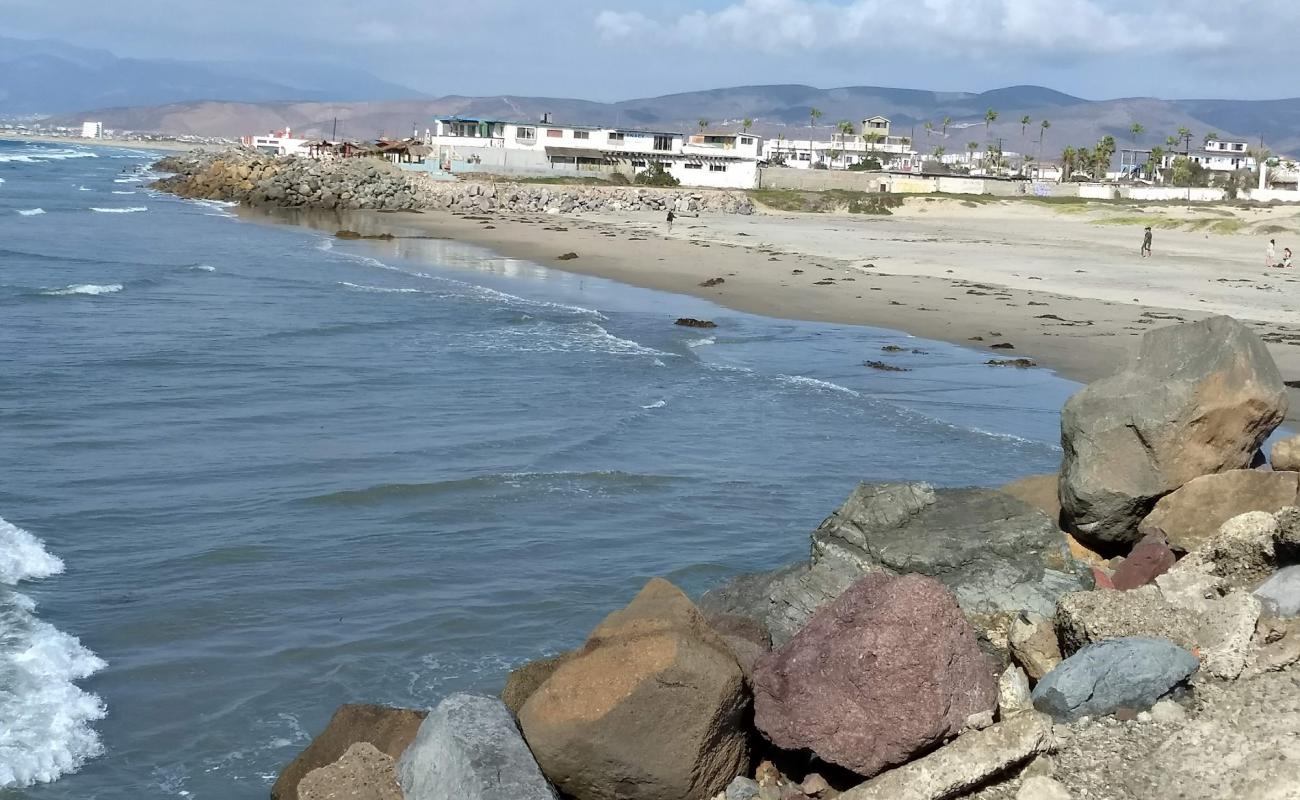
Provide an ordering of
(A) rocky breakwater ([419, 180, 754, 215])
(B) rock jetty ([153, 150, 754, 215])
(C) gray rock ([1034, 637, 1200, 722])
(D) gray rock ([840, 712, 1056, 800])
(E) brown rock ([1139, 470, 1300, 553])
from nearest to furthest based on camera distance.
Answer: (D) gray rock ([840, 712, 1056, 800]) → (C) gray rock ([1034, 637, 1200, 722]) → (E) brown rock ([1139, 470, 1300, 553]) → (B) rock jetty ([153, 150, 754, 215]) → (A) rocky breakwater ([419, 180, 754, 215])

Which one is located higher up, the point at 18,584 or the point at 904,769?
the point at 904,769

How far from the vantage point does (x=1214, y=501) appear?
864cm

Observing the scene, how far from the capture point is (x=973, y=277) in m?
40.2

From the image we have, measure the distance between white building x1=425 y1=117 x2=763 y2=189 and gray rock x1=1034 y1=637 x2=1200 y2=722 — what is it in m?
90.9

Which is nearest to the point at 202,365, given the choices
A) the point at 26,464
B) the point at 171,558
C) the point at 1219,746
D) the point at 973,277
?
the point at 26,464

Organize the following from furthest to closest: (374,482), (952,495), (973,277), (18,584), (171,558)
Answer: (973,277) → (374,482) → (171,558) → (18,584) → (952,495)

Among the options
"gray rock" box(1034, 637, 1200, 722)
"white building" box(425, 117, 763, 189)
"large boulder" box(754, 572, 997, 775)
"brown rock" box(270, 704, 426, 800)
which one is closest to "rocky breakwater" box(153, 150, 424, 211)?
"white building" box(425, 117, 763, 189)

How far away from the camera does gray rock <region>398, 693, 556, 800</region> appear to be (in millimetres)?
5859

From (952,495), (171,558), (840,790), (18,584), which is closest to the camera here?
(840,790)

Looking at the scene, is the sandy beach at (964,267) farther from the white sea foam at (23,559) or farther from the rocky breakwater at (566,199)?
the white sea foam at (23,559)

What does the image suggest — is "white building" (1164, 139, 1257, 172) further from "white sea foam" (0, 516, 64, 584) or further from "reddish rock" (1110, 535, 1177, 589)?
"white sea foam" (0, 516, 64, 584)

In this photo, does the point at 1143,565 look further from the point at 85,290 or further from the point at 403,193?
the point at 403,193

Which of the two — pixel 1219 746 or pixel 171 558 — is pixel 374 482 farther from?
pixel 1219 746

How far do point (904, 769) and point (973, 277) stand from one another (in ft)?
119
